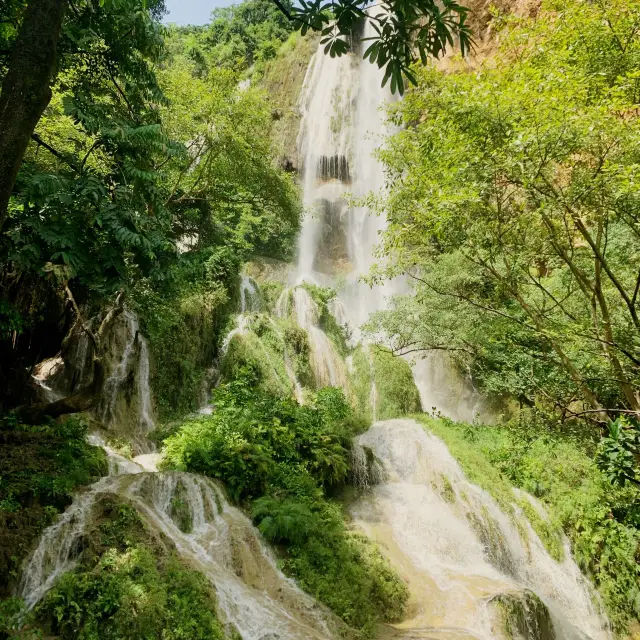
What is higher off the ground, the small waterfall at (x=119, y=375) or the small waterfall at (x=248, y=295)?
the small waterfall at (x=248, y=295)

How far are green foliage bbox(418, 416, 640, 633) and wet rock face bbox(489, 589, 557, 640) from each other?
95.1 inches

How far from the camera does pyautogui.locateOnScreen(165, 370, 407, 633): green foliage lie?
652 centimetres

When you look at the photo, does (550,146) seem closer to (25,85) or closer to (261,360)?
(25,85)

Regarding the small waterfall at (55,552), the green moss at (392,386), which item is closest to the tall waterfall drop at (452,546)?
the green moss at (392,386)

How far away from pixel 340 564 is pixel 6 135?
6756 mm

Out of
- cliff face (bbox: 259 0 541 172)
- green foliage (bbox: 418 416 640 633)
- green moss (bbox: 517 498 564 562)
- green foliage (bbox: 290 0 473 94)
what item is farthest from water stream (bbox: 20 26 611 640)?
cliff face (bbox: 259 0 541 172)

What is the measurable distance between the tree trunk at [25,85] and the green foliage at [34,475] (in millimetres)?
4341

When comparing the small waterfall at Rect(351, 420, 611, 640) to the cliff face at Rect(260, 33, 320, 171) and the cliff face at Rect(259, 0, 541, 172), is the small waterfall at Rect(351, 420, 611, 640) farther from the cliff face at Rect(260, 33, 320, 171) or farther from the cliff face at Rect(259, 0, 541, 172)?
the cliff face at Rect(260, 33, 320, 171)

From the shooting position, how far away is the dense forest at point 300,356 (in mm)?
4676

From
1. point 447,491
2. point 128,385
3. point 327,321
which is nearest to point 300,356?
point 327,321

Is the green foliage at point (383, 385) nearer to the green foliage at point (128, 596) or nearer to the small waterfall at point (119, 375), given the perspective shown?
the small waterfall at point (119, 375)

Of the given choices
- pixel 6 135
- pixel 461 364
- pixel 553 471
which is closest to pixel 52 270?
pixel 6 135

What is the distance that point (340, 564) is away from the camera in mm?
6820

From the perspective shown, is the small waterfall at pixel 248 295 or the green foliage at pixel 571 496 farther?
the small waterfall at pixel 248 295
